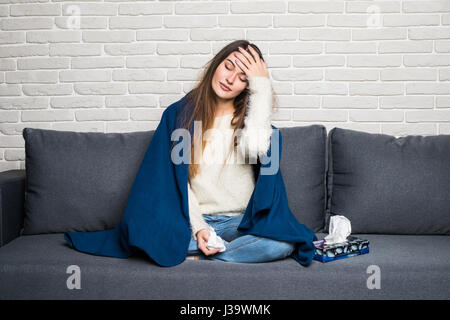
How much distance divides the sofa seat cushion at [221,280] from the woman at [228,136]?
0.89ft

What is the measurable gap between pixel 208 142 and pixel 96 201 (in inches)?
22.5

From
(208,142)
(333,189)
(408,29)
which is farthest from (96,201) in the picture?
(408,29)

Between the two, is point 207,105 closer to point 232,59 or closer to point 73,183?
point 232,59

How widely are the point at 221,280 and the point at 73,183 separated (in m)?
0.85

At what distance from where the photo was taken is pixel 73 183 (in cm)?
176

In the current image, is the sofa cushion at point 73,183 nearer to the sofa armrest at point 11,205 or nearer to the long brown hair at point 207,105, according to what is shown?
the sofa armrest at point 11,205

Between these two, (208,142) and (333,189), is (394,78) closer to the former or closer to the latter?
(333,189)

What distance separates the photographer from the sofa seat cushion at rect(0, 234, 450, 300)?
1.33 m

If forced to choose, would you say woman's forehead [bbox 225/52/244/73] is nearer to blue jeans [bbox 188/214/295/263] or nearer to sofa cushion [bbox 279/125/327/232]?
sofa cushion [bbox 279/125/327/232]

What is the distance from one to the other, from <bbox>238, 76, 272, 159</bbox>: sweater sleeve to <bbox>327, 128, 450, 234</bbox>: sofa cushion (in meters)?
0.44

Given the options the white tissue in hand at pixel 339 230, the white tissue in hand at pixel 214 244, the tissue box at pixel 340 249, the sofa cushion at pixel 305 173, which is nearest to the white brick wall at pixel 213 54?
the sofa cushion at pixel 305 173

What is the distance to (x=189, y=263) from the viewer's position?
139cm
